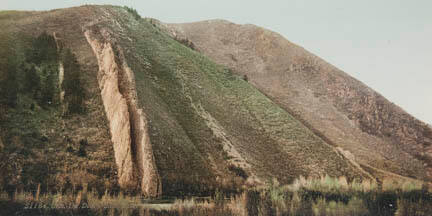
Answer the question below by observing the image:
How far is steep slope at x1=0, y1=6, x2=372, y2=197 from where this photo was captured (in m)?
23.6

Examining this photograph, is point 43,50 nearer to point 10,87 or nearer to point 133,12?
point 10,87

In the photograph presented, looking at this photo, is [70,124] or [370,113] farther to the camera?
[370,113]

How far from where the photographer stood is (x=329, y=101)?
56719mm

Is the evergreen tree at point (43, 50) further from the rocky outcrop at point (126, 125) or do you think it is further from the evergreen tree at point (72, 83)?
the rocky outcrop at point (126, 125)

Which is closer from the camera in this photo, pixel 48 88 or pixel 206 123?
pixel 48 88

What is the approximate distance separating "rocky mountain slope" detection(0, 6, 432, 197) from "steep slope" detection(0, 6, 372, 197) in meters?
0.12

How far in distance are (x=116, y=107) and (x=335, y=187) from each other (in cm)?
1846

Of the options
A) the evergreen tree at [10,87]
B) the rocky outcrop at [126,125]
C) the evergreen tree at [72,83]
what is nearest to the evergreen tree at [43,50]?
the evergreen tree at [72,83]

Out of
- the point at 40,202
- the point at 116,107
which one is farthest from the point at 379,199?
the point at 116,107

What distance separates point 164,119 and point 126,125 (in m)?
4.94

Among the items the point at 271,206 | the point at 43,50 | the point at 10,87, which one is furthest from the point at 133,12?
the point at 271,206

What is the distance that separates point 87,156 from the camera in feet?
80.1

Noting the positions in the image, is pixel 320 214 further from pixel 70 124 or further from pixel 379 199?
pixel 70 124

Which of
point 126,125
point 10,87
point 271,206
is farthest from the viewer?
point 10,87
